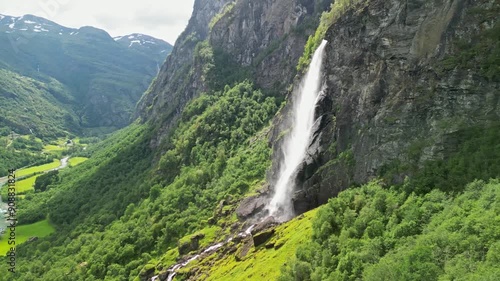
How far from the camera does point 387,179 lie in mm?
57219

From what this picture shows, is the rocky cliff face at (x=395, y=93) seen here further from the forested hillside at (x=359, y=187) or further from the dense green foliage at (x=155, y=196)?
the dense green foliage at (x=155, y=196)

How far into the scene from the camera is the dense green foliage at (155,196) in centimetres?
11631

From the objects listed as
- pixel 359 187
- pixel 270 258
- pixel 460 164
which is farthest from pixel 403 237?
pixel 270 258

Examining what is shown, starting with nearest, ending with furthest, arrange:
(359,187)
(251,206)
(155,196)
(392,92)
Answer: (359,187)
(392,92)
(251,206)
(155,196)

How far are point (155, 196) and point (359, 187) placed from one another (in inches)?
3833

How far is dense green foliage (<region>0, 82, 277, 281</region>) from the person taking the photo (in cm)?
11631

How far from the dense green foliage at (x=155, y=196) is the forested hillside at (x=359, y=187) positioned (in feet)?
2.29

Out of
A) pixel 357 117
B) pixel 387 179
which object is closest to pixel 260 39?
pixel 357 117

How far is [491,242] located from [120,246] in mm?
106447

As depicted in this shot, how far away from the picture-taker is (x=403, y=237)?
1762 inches

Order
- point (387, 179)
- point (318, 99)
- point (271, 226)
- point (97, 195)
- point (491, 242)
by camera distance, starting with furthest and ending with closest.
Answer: point (97, 195) → point (318, 99) → point (271, 226) → point (387, 179) → point (491, 242)

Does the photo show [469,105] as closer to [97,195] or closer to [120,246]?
[120,246]

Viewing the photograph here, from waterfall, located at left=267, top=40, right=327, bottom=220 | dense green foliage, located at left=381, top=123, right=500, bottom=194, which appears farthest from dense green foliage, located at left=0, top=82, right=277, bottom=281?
dense green foliage, located at left=381, top=123, right=500, bottom=194

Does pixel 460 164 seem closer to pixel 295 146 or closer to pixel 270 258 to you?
pixel 270 258
